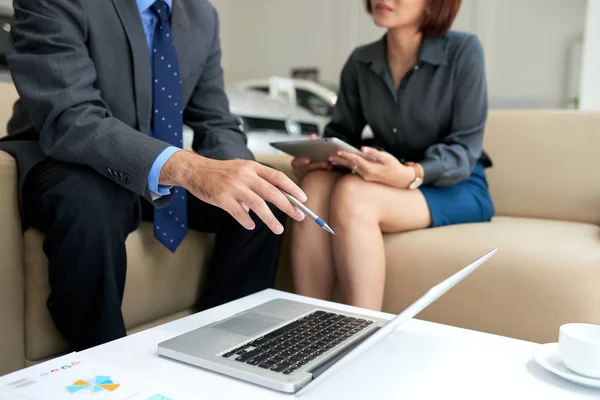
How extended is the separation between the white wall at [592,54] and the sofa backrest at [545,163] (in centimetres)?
145

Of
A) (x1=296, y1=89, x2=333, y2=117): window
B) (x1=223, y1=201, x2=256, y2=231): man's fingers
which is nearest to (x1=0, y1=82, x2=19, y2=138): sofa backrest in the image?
(x1=223, y1=201, x2=256, y2=231): man's fingers

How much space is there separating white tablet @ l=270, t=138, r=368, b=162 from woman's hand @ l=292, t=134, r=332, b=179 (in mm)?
13

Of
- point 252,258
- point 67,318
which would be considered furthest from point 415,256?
point 67,318

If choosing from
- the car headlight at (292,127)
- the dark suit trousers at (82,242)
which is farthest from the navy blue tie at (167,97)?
the car headlight at (292,127)

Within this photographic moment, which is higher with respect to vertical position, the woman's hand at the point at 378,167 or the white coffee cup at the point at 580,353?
the woman's hand at the point at 378,167

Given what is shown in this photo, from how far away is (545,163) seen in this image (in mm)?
1536

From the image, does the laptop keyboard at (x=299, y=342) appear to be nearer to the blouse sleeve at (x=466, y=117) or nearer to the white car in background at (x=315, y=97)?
the blouse sleeve at (x=466, y=117)

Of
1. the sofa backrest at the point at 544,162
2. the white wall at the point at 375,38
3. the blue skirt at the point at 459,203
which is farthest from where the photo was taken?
the white wall at the point at 375,38

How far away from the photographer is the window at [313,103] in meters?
3.53

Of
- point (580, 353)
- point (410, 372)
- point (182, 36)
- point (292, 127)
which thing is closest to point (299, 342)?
point (410, 372)

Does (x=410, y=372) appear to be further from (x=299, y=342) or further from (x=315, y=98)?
(x=315, y=98)

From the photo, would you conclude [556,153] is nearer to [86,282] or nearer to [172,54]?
[172,54]

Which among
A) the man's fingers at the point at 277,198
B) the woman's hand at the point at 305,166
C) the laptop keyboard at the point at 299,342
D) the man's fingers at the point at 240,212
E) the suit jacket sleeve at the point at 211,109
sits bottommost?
the laptop keyboard at the point at 299,342

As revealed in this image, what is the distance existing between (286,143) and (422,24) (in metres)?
0.50
